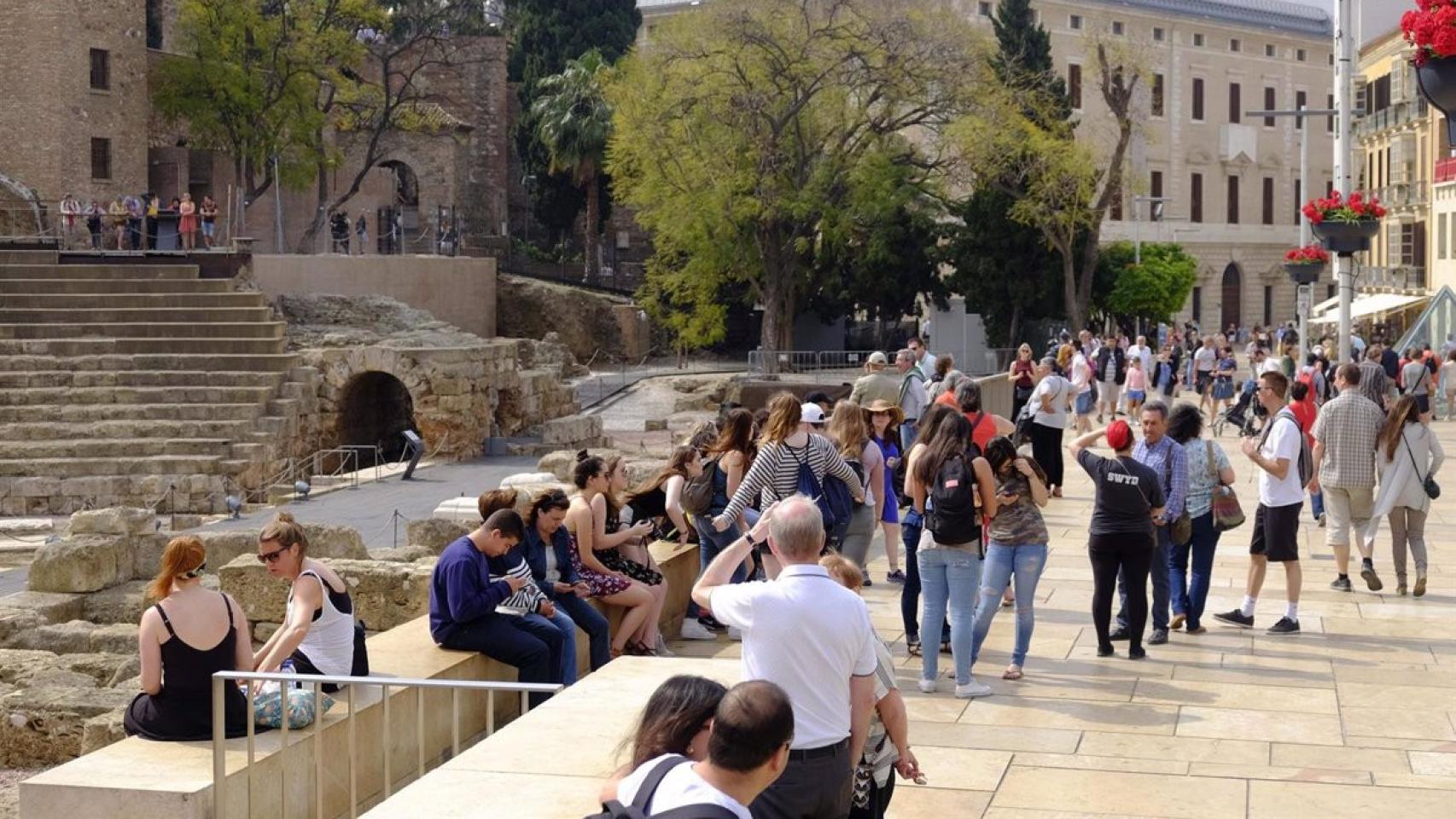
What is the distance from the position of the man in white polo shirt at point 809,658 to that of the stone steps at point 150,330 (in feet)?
89.8

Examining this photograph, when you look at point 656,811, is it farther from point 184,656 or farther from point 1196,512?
point 1196,512

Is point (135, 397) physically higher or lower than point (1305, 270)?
lower

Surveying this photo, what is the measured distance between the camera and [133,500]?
27953 millimetres

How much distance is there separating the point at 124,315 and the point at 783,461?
82.3 feet

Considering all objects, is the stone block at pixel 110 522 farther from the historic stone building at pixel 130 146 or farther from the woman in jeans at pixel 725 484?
the historic stone building at pixel 130 146

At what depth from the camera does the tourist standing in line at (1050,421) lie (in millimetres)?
17422

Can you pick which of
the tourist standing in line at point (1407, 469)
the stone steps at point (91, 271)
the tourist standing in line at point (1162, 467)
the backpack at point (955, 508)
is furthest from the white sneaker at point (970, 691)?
the stone steps at point (91, 271)

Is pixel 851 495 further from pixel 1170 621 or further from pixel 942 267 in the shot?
pixel 942 267

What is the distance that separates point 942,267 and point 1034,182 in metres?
10.4

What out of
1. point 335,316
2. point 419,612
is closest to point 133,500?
point 335,316

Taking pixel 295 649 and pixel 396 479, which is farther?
pixel 396 479

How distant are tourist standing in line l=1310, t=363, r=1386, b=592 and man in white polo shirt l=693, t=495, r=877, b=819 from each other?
7.56m

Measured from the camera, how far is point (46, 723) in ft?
35.9

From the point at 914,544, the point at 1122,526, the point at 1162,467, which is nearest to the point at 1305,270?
the point at 1162,467
